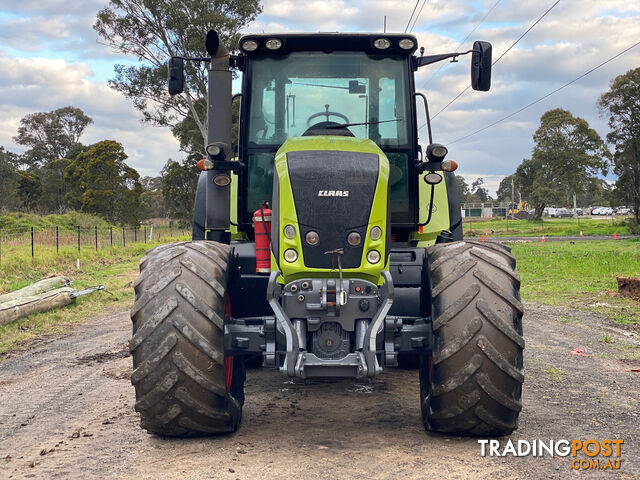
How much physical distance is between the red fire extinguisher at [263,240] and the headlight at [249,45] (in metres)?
1.53

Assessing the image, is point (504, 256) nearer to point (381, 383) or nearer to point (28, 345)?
point (381, 383)

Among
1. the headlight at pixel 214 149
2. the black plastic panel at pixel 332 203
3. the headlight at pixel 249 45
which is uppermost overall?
the headlight at pixel 249 45

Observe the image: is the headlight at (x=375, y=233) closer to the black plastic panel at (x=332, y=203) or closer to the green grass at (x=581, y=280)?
the black plastic panel at (x=332, y=203)

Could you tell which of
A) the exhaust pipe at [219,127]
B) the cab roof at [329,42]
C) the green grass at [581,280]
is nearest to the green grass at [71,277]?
the exhaust pipe at [219,127]

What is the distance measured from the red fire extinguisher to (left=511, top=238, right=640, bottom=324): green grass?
8.03m

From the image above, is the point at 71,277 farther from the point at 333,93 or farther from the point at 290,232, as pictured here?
the point at 290,232

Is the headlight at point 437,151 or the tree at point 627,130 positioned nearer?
the headlight at point 437,151

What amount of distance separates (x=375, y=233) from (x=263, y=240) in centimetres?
104

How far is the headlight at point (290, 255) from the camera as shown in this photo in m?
5.20

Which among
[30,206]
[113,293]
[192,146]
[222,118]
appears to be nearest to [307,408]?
[222,118]

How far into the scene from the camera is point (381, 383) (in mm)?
7344

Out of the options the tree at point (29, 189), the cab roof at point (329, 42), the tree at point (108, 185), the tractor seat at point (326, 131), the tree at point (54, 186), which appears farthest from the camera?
the tree at point (54, 186)

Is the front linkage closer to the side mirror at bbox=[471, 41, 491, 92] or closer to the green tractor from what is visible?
the green tractor

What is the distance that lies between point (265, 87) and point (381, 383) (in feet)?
10.2
